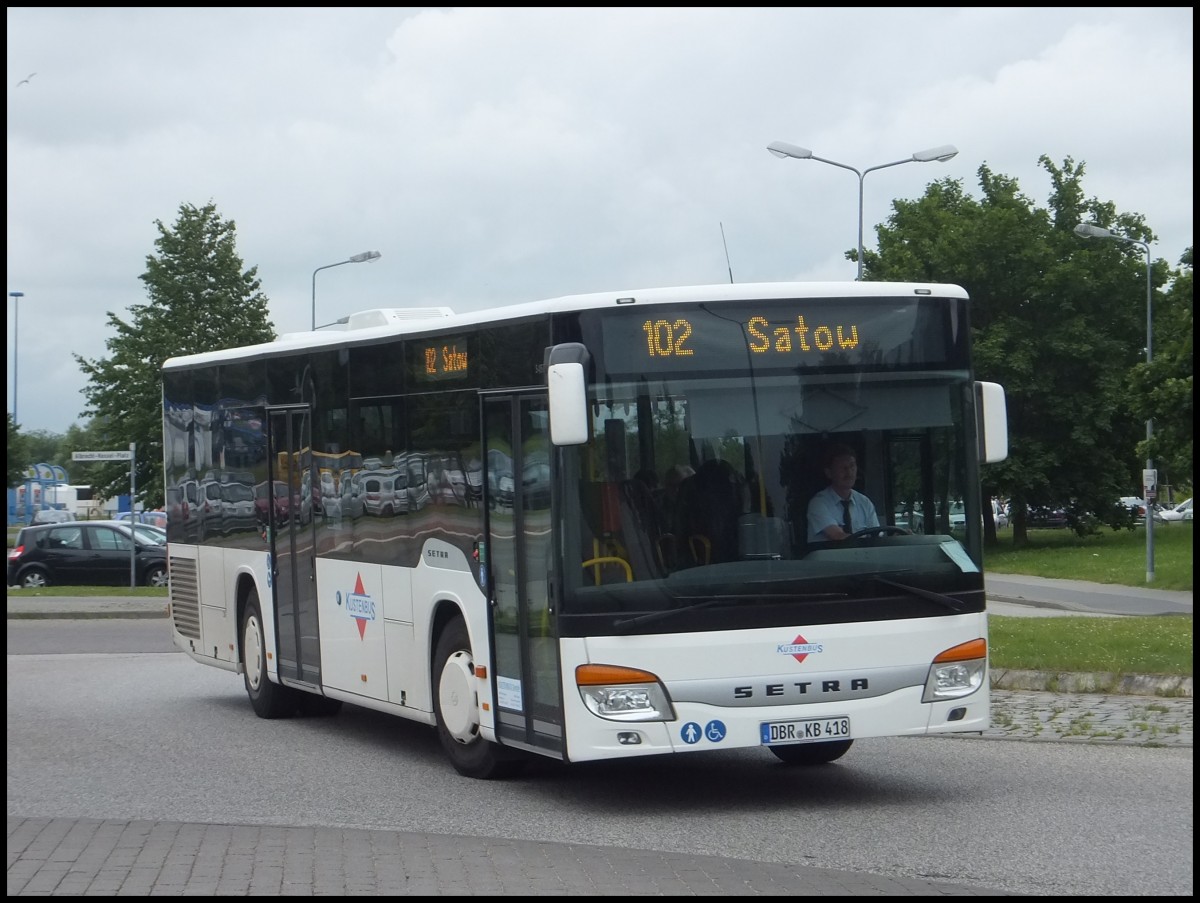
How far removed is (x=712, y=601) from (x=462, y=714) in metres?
2.23

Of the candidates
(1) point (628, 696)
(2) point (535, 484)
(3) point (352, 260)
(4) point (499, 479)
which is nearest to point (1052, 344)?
(3) point (352, 260)

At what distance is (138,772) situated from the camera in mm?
11352

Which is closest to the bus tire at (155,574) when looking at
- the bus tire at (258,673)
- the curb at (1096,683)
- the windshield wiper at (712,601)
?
the bus tire at (258,673)

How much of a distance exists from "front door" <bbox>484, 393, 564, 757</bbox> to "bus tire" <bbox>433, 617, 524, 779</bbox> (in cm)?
42

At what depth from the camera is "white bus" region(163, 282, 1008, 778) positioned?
9.30 metres

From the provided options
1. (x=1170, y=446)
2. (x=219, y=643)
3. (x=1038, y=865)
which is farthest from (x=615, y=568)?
(x=1170, y=446)

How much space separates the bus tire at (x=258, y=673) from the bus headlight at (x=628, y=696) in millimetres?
5714

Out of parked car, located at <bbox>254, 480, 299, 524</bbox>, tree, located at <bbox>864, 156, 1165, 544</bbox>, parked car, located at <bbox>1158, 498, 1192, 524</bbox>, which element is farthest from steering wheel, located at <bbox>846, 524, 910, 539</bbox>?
parked car, located at <bbox>1158, 498, 1192, 524</bbox>

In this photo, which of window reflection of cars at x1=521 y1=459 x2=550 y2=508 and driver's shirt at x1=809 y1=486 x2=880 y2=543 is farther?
window reflection of cars at x1=521 y1=459 x2=550 y2=508

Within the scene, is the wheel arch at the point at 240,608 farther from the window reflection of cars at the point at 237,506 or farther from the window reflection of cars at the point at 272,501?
the window reflection of cars at the point at 272,501

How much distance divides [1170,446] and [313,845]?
31378 millimetres

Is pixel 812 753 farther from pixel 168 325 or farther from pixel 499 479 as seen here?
pixel 168 325

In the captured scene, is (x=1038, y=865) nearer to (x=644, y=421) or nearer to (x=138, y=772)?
(x=644, y=421)

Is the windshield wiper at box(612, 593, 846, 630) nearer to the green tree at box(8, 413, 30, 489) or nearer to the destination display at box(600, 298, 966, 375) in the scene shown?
the destination display at box(600, 298, 966, 375)
